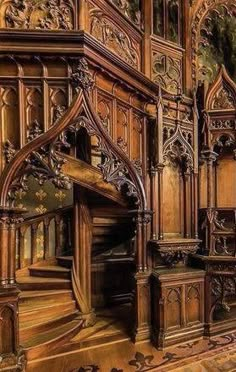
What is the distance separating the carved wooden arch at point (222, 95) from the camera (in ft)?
14.0

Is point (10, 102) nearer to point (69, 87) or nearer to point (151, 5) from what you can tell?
point (69, 87)

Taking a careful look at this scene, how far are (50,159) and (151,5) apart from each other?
273cm

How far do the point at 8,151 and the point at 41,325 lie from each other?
2.00 m

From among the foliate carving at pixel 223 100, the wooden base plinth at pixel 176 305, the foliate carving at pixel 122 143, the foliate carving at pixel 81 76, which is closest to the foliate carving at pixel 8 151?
the foliate carving at pixel 81 76

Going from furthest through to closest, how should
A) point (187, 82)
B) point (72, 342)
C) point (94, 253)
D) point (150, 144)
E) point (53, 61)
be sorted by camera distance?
1. point (94, 253)
2. point (187, 82)
3. point (150, 144)
4. point (72, 342)
5. point (53, 61)

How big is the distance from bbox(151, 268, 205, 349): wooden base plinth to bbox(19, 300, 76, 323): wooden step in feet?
3.67

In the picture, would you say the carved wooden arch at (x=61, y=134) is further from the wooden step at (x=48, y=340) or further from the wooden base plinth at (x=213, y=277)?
the wooden base plinth at (x=213, y=277)

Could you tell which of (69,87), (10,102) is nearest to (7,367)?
(10,102)

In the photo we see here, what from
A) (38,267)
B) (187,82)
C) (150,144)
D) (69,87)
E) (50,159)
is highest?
(187,82)

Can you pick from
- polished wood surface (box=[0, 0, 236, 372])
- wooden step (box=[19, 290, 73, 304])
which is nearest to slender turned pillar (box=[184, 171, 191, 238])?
polished wood surface (box=[0, 0, 236, 372])

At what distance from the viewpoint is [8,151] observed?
2.86 metres

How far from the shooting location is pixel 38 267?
15.0 ft

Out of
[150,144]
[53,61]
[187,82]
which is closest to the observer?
[53,61]

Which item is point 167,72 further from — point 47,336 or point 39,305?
point 47,336
